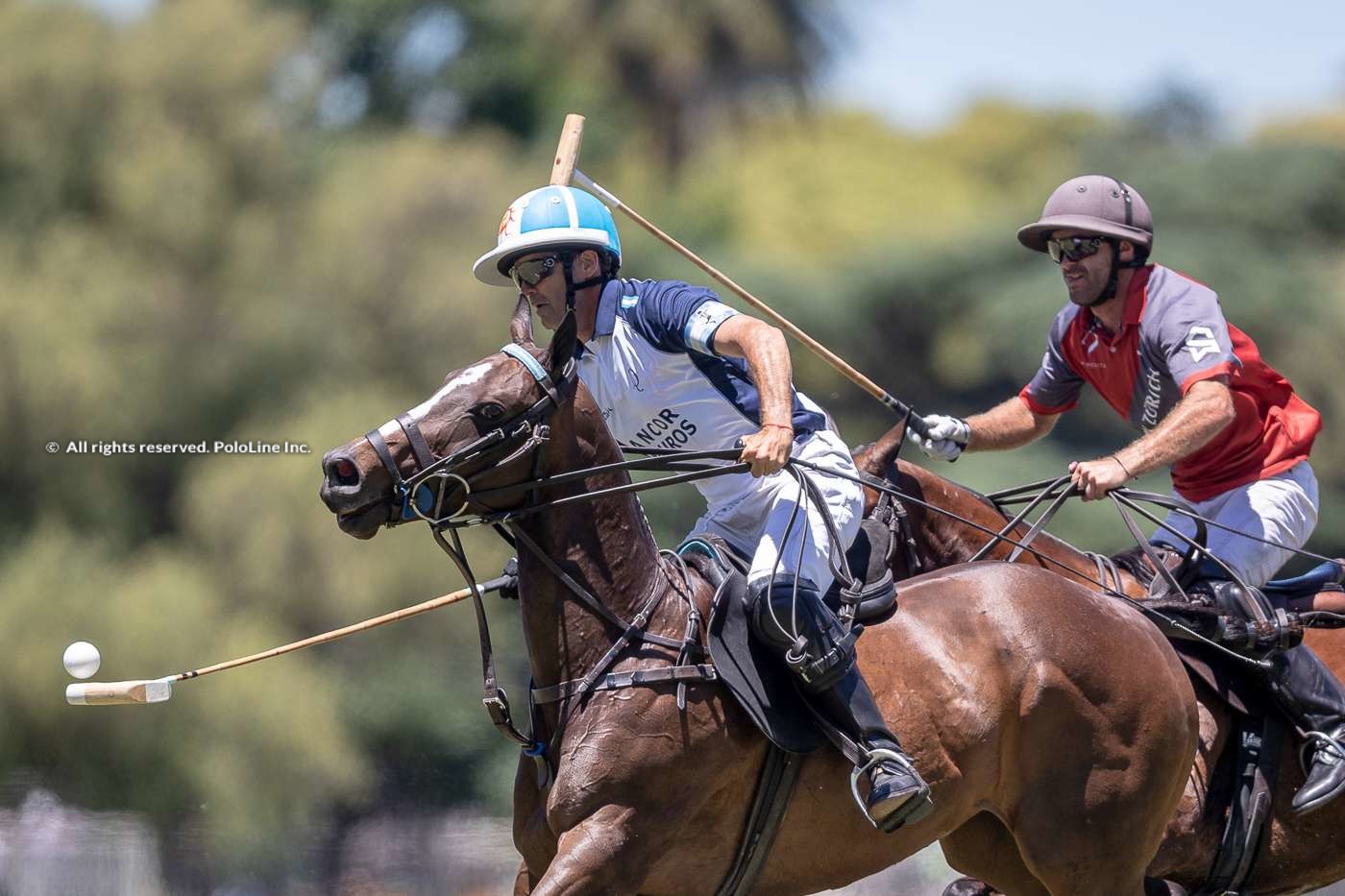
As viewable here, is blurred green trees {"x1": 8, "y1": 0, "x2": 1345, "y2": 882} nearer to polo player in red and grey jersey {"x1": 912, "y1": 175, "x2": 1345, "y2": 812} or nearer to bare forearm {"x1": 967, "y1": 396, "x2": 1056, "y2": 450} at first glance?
bare forearm {"x1": 967, "y1": 396, "x2": 1056, "y2": 450}

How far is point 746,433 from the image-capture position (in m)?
4.73

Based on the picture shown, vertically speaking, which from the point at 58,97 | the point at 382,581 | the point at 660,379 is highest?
the point at 58,97

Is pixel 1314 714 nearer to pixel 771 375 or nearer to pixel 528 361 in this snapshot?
pixel 771 375

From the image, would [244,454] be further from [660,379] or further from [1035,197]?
[1035,197]

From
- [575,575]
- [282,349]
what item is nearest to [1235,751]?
[575,575]

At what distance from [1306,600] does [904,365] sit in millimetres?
8412

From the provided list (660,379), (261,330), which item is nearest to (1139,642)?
(660,379)

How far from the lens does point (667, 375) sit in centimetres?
465

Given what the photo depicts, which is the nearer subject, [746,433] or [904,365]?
[746,433]

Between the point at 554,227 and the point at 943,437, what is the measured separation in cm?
230

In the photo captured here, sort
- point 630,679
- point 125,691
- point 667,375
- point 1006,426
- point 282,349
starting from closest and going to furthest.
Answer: point 630,679
point 667,375
point 125,691
point 1006,426
point 282,349

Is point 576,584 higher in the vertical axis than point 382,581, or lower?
higher

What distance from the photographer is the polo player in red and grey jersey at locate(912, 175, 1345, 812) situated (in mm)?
5367

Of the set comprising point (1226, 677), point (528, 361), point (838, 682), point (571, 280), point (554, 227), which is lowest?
point (1226, 677)
